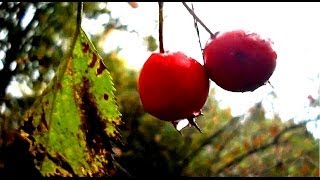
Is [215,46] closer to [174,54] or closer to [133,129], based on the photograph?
[174,54]

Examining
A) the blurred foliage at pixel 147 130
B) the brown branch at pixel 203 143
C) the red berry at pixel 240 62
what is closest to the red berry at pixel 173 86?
the red berry at pixel 240 62

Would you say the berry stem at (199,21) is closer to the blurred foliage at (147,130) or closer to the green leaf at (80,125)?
the green leaf at (80,125)

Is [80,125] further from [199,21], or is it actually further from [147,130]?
Result: [147,130]

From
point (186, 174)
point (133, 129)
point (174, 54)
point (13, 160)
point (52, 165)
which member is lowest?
point (186, 174)

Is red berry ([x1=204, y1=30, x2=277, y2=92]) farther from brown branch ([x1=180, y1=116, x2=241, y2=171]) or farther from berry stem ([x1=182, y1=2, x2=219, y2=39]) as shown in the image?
brown branch ([x1=180, y1=116, x2=241, y2=171])

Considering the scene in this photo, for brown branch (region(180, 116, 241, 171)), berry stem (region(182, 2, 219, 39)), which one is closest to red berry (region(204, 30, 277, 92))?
berry stem (region(182, 2, 219, 39))

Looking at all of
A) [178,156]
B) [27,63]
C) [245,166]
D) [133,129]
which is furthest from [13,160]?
[245,166]
